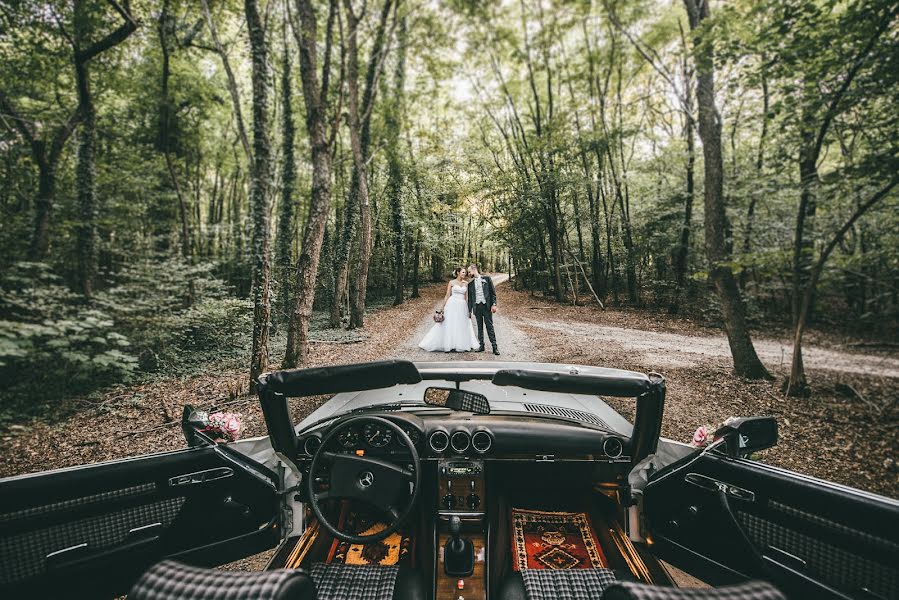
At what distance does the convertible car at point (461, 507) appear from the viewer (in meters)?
2.06

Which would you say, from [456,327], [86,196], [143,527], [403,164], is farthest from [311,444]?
[403,164]

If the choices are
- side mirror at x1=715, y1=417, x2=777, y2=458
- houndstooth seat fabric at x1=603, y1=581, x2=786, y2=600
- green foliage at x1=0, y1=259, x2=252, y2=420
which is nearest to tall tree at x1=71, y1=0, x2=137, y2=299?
green foliage at x1=0, y1=259, x2=252, y2=420

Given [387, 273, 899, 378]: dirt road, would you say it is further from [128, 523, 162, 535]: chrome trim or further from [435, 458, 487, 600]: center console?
[128, 523, 162, 535]: chrome trim

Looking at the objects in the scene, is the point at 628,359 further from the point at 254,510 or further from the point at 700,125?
the point at 254,510

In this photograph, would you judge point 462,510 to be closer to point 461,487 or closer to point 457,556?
point 461,487

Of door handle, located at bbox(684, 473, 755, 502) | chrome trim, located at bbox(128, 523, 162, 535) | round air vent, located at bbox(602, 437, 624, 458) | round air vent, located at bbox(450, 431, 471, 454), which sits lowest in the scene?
chrome trim, located at bbox(128, 523, 162, 535)

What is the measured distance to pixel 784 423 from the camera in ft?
18.4

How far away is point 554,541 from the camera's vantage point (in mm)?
2934

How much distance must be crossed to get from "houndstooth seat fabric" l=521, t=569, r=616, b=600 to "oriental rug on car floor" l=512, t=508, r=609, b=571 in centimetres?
16

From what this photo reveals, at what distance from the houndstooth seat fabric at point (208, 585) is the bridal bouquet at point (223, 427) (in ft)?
4.47

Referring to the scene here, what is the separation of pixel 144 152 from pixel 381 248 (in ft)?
42.7

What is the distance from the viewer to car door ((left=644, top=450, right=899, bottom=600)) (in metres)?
1.84

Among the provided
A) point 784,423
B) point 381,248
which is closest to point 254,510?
point 784,423

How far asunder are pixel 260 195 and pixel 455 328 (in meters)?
5.38
